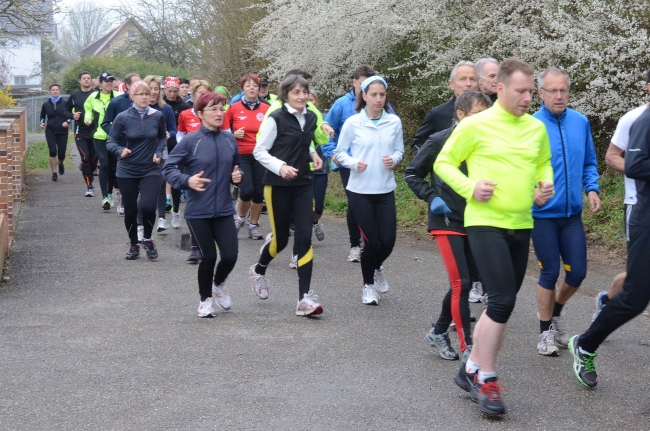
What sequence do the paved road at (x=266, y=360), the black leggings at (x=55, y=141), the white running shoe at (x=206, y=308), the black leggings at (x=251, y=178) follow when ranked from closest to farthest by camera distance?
the paved road at (x=266, y=360) < the white running shoe at (x=206, y=308) < the black leggings at (x=251, y=178) < the black leggings at (x=55, y=141)

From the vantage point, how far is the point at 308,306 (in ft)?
24.7

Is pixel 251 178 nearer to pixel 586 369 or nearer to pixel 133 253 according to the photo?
pixel 133 253

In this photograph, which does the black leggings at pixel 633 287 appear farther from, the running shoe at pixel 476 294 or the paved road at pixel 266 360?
the running shoe at pixel 476 294

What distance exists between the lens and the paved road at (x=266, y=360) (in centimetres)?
522

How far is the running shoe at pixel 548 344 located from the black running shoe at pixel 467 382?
112 cm

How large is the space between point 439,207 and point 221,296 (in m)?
2.54

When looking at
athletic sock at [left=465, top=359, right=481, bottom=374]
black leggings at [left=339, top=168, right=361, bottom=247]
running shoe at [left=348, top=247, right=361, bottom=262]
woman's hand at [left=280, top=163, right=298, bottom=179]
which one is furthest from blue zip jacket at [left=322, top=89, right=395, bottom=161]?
athletic sock at [left=465, top=359, right=481, bottom=374]

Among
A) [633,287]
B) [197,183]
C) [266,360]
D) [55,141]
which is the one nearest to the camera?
[633,287]

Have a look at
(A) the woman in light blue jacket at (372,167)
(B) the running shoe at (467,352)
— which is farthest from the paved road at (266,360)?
(A) the woman in light blue jacket at (372,167)

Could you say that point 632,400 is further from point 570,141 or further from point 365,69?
point 365,69

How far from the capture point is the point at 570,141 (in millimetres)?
6289

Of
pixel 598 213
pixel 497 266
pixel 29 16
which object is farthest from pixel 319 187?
pixel 29 16

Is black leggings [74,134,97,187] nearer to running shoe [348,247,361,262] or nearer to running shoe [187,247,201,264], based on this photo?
running shoe [187,247,201,264]

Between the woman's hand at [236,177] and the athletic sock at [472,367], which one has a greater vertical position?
the woman's hand at [236,177]
